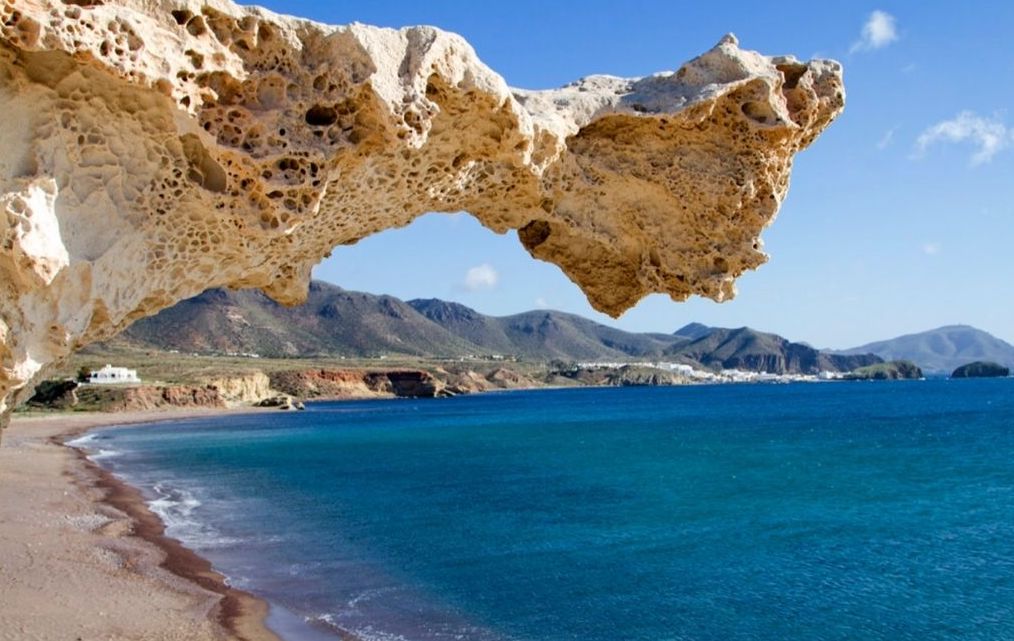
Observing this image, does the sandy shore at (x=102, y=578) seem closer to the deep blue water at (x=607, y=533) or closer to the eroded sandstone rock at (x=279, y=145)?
the deep blue water at (x=607, y=533)

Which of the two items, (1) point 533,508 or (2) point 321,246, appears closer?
(2) point 321,246

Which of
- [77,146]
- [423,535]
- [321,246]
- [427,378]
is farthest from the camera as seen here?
[427,378]

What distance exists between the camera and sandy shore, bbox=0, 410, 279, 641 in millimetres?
11750

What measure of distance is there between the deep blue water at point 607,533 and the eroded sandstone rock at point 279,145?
8644 mm

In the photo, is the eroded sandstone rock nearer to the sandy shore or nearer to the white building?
the sandy shore

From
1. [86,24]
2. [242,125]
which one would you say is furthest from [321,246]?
[86,24]

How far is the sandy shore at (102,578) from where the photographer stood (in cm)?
1175

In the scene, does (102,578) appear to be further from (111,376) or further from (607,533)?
(111,376)

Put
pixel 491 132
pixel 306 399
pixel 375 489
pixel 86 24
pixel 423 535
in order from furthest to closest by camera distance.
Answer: pixel 306 399 < pixel 375 489 < pixel 423 535 < pixel 491 132 < pixel 86 24

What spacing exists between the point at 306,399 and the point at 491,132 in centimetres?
10275

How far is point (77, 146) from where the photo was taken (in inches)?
176

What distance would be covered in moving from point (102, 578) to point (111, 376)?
215 ft

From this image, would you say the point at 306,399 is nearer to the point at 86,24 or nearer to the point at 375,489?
the point at 375,489

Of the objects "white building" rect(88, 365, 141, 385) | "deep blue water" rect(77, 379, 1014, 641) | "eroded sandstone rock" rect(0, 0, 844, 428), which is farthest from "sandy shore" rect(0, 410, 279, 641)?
"white building" rect(88, 365, 141, 385)
